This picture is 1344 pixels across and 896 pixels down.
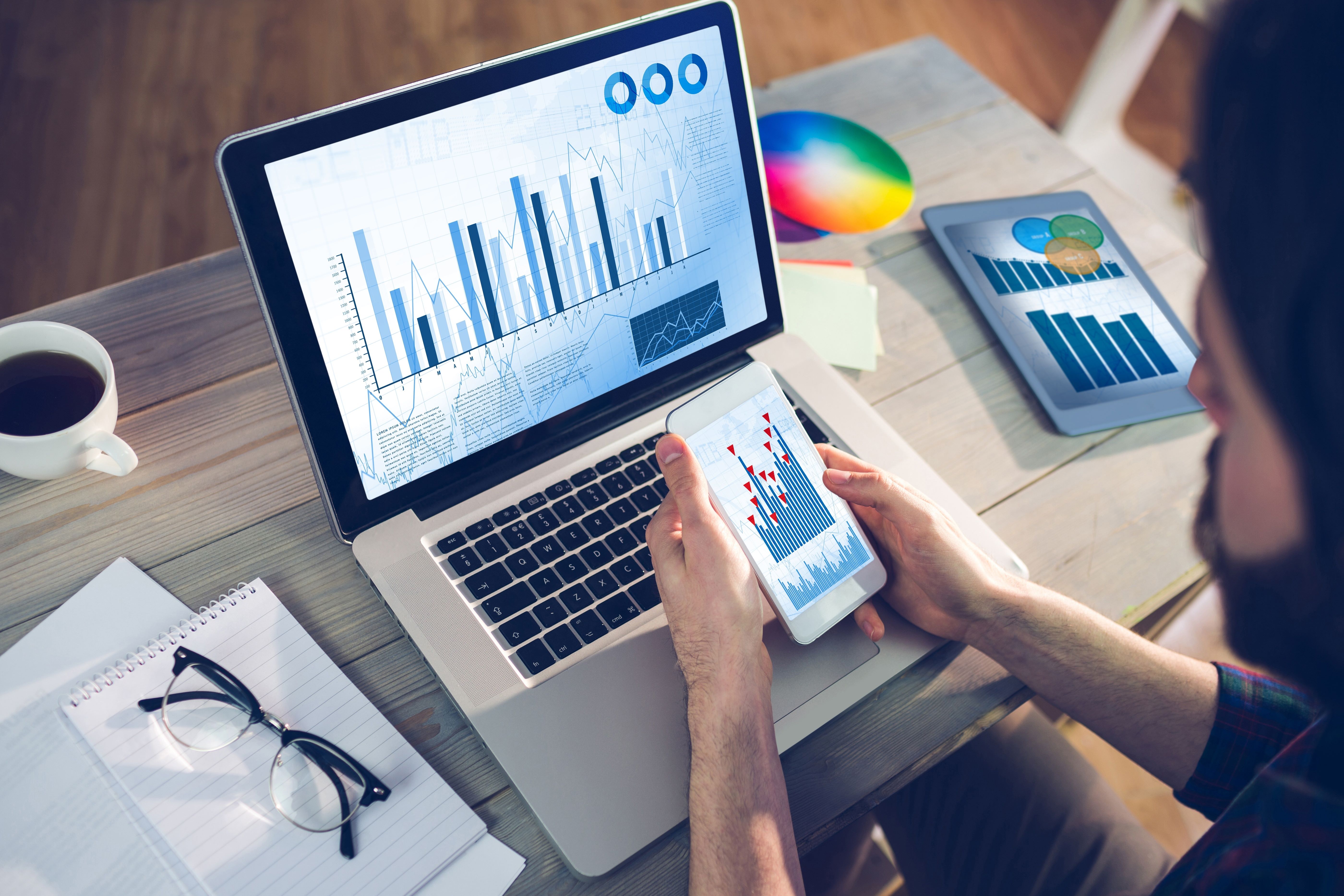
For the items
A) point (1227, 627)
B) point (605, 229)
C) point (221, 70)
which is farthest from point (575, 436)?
point (221, 70)

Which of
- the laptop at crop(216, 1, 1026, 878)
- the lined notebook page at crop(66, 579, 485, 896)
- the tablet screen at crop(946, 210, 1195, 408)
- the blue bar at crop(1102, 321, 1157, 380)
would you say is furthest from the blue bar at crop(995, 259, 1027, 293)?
the lined notebook page at crop(66, 579, 485, 896)

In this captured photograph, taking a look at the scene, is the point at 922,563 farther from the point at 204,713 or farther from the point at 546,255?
the point at 204,713

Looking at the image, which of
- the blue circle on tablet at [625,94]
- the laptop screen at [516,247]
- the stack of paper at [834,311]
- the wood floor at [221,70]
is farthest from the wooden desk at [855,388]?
the wood floor at [221,70]

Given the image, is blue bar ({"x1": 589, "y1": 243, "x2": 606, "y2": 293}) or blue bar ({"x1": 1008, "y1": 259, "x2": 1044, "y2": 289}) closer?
blue bar ({"x1": 589, "y1": 243, "x2": 606, "y2": 293})

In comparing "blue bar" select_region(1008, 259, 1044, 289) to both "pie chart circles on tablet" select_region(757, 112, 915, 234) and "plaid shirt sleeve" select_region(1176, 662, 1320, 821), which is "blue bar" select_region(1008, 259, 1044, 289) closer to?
"pie chart circles on tablet" select_region(757, 112, 915, 234)

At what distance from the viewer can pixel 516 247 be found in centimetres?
64

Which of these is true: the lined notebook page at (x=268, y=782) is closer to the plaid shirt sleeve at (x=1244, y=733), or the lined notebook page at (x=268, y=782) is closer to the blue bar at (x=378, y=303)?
the blue bar at (x=378, y=303)

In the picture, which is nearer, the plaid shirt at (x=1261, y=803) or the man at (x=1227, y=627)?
the man at (x=1227, y=627)

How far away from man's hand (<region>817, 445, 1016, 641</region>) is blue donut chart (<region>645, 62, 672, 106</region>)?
338 millimetres

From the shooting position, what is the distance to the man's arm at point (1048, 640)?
672 millimetres

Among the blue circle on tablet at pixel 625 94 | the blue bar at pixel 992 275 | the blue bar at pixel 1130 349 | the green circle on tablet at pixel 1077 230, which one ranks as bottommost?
the blue bar at pixel 1130 349

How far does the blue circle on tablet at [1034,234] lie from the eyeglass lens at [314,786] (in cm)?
95

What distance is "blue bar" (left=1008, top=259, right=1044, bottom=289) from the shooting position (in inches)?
38.2

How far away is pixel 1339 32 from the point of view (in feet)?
1.13
